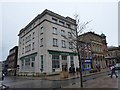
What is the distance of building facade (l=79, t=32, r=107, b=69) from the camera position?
4672 centimetres

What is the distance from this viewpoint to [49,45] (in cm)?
3181

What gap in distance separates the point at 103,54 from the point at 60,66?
27471 mm

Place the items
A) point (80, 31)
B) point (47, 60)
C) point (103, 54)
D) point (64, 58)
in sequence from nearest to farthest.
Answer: point (80, 31)
point (47, 60)
point (64, 58)
point (103, 54)

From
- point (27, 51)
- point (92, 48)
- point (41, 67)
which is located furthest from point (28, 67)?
point (92, 48)

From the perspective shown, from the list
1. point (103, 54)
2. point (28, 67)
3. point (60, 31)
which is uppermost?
point (60, 31)

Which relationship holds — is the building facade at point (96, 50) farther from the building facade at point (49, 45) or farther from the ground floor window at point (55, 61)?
the ground floor window at point (55, 61)

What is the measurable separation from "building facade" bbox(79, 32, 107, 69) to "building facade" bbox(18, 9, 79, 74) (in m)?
9.84

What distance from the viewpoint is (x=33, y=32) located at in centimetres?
→ 3859

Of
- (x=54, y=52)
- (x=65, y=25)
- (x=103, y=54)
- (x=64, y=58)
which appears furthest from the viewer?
(x=103, y=54)

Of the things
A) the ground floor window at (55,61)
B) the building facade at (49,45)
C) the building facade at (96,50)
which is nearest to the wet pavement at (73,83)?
the building facade at (49,45)

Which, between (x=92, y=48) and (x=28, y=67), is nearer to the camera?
(x=28, y=67)

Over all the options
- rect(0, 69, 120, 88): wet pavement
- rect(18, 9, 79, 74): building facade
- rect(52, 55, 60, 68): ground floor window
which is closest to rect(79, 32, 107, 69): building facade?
rect(18, 9, 79, 74): building facade

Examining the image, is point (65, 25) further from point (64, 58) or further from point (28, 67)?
point (28, 67)

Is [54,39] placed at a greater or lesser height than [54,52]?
greater
